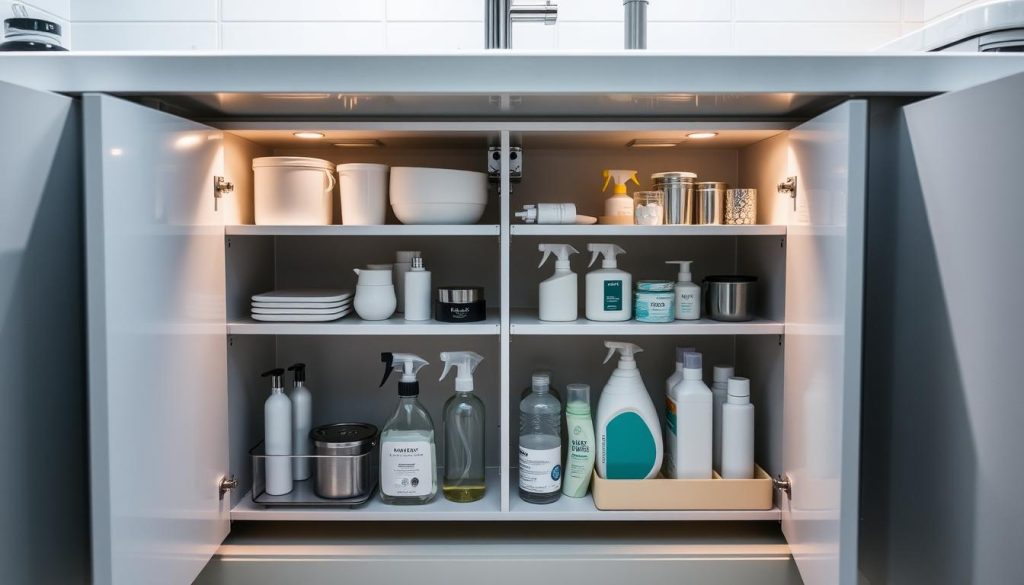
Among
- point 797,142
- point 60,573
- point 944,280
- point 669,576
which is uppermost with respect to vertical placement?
point 797,142

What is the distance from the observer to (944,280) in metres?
0.77

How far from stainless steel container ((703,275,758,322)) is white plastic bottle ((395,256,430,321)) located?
48 centimetres

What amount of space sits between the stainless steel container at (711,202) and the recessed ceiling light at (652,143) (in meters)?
0.12

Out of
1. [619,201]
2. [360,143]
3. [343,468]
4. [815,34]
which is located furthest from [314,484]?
[815,34]

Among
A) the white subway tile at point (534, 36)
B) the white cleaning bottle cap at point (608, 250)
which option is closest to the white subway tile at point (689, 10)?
the white subway tile at point (534, 36)

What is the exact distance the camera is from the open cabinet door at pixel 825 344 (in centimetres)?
77

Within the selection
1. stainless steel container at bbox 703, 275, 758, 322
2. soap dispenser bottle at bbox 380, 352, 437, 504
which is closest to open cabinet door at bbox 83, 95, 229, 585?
soap dispenser bottle at bbox 380, 352, 437, 504

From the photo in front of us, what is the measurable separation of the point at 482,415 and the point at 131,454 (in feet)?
1.78

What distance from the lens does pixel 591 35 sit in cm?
129

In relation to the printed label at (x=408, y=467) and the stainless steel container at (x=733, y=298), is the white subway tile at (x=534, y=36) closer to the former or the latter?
the stainless steel container at (x=733, y=298)

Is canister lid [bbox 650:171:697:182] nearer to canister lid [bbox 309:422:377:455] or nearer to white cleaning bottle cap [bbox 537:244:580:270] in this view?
white cleaning bottle cap [bbox 537:244:580:270]

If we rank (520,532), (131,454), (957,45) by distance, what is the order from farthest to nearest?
(520,532) < (957,45) < (131,454)

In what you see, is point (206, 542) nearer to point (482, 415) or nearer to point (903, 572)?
point (482, 415)

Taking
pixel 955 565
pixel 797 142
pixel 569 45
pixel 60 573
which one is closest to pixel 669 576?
pixel 955 565
